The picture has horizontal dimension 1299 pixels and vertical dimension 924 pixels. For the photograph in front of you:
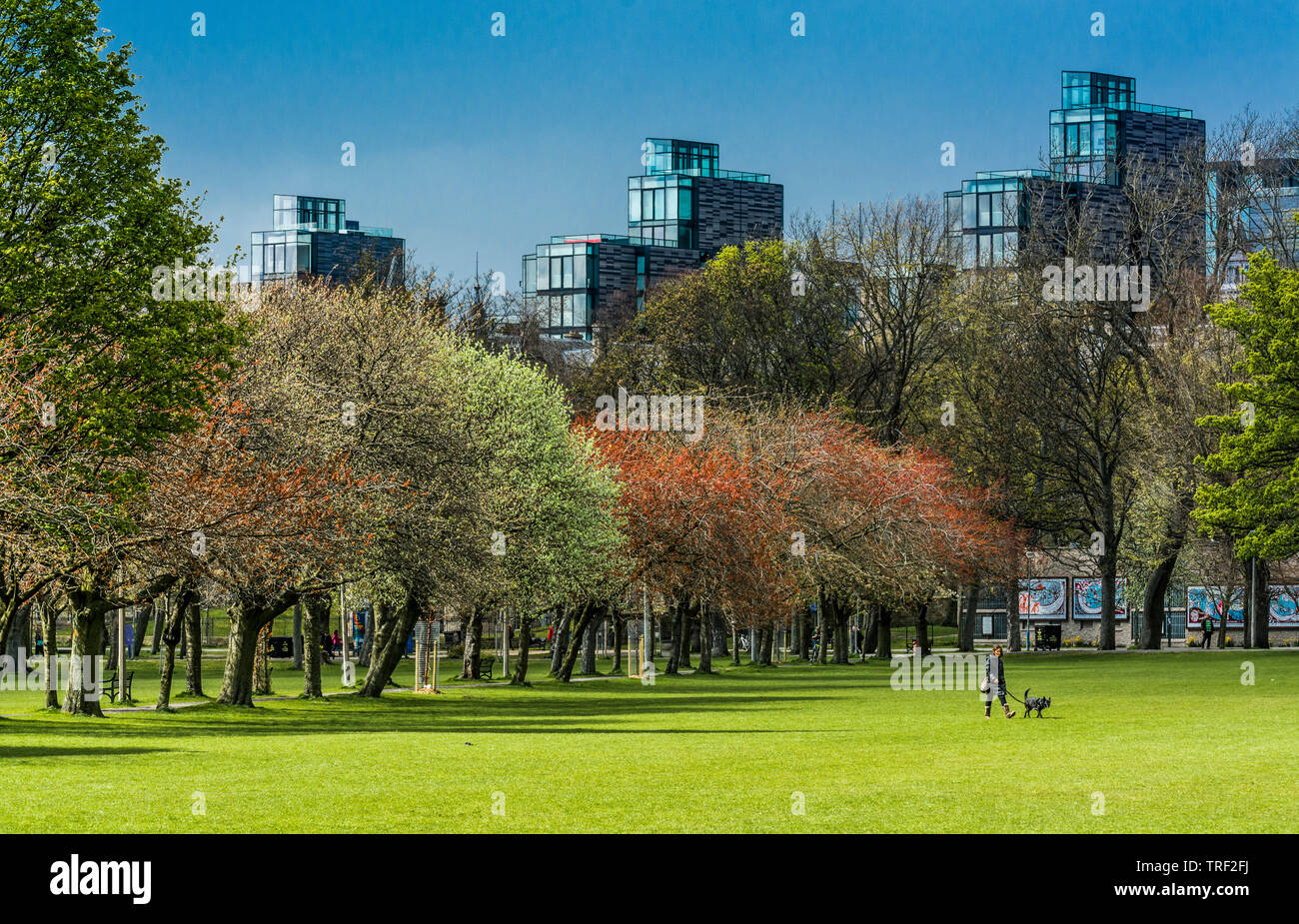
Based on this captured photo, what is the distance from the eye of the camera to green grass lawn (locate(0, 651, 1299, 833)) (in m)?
19.8

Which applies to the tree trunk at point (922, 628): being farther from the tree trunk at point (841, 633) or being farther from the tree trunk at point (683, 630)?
the tree trunk at point (683, 630)

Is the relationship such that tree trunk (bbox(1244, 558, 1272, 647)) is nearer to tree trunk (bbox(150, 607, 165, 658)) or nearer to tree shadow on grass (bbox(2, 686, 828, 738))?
tree shadow on grass (bbox(2, 686, 828, 738))

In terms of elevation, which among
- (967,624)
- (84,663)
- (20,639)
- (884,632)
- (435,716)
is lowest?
(884,632)

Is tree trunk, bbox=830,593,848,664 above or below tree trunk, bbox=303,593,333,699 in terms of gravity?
below

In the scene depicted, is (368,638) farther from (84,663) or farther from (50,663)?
(84,663)

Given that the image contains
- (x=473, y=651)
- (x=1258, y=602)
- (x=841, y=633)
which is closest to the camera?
(x=473, y=651)

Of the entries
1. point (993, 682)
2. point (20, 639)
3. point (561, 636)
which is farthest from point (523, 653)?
point (20, 639)

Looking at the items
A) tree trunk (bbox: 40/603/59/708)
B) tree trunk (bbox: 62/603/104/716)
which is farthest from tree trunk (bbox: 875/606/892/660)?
tree trunk (bbox: 62/603/104/716)

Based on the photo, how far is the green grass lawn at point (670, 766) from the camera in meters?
19.8

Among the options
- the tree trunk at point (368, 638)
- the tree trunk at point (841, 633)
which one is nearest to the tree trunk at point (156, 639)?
the tree trunk at point (368, 638)

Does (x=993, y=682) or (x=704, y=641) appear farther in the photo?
(x=704, y=641)

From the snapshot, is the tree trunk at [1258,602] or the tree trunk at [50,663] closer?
the tree trunk at [50,663]

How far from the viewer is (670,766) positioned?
2638 centimetres
